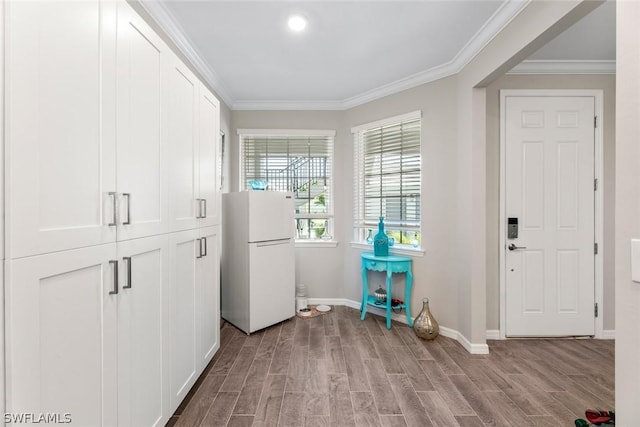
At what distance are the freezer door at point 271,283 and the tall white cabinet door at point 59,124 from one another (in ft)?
6.08

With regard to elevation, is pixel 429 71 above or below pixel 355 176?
above

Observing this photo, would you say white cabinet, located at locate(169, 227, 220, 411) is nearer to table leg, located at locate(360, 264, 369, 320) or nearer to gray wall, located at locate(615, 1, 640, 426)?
table leg, located at locate(360, 264, 369, 320)

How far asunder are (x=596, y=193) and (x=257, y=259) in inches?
132

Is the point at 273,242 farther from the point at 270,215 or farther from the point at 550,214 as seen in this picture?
the point at 550,214

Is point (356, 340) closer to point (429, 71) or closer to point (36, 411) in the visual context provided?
point (36, 411)

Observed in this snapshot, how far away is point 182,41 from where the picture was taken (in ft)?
7.58

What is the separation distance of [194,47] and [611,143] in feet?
13.0

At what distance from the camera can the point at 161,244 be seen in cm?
147

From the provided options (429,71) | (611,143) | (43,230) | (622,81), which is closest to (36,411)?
(43,230)

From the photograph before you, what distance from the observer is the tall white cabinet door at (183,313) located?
5.22ft

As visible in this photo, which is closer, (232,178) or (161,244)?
(161,244)

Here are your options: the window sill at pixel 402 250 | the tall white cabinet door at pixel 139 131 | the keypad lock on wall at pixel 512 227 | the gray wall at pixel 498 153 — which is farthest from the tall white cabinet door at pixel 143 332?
the keypad lock on wall at pixel 512 227

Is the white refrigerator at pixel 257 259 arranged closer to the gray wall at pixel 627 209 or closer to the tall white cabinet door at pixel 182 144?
the tall white cabinet door at pixel 182 144

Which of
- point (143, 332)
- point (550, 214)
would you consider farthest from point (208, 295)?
point (550, 214)
